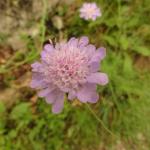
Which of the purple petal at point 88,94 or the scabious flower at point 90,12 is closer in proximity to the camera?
the purple petal at point 88,94

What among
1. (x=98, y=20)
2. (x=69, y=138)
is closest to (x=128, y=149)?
(x=69, y=138)

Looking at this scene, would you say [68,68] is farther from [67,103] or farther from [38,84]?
[67,103]

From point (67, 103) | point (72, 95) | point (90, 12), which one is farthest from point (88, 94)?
point (90, 12)

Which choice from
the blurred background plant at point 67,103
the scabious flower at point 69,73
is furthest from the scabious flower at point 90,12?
the scabious flower at point 69,73

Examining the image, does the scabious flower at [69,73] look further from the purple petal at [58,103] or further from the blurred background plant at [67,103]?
the blurred background plant at [67,103]

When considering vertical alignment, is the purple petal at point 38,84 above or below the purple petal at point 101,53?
below

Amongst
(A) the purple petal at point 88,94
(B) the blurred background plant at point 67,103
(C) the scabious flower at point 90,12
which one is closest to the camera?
(A) the purple petal at point 88,94

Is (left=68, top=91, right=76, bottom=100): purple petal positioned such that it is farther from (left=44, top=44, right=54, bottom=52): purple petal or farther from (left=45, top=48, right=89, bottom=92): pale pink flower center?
(left=44, top=44, right=54, bottom=52): purple petal
